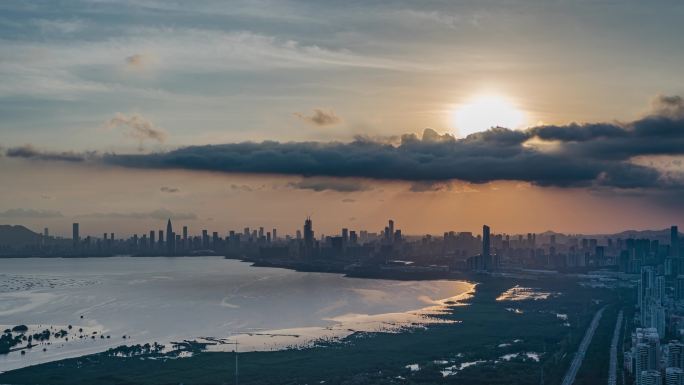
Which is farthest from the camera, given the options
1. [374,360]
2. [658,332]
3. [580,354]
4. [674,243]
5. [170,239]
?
[170,239]

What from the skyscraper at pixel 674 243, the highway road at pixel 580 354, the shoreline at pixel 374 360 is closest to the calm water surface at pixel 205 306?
the shoreline at pixel 374 360

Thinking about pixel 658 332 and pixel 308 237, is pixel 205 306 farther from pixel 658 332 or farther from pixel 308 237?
pixel 308 237

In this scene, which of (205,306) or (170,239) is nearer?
(205,306)

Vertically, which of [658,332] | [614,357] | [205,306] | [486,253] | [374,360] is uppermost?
[486,253]

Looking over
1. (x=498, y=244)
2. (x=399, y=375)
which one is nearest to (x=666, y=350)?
(x=399, y=375)

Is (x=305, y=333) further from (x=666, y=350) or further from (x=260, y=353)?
(x=666, y=350)

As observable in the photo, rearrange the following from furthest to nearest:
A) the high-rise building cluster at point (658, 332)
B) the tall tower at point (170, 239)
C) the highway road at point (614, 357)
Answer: the tall tower at point (170, 239)
the highway road at point (614, 357)
the high-rise building cluster at point (658, 332)

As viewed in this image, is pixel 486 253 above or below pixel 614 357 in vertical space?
above

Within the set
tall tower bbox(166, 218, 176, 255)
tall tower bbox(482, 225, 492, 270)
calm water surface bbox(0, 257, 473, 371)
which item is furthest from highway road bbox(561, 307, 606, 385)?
tall tower bbox(166, 218, 176, 255)

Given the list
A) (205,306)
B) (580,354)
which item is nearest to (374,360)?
A: (580,354)

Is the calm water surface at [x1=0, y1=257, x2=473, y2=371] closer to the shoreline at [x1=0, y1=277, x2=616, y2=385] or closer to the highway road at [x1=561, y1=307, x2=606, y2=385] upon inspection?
the shoreline at [x1=0, y1=277, x2=616, y2=385]

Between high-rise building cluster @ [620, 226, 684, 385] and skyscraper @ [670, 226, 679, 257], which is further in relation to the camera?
skyscraper @ [670, 226, 679, 257]

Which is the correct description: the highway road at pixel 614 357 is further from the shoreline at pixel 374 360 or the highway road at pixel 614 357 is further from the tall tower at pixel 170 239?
the tall tower at pixel 170 239
